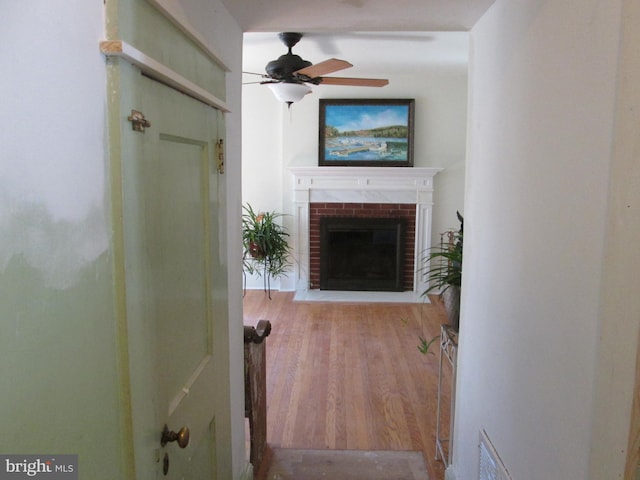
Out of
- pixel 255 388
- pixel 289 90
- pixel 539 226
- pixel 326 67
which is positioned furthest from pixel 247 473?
pixel 289 90

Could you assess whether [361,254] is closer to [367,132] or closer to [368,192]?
[368,192]

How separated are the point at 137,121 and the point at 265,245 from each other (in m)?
4.54

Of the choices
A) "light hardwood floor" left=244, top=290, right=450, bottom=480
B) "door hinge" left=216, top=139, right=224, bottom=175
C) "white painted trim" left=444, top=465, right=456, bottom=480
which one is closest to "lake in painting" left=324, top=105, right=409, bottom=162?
"light hardwood floor" left=244, top=290, right=450, bottom=480

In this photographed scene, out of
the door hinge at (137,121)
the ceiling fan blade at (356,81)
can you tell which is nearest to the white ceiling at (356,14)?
the door hinge at (137,121)

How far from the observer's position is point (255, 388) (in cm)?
235

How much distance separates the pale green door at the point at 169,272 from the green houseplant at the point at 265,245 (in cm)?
389

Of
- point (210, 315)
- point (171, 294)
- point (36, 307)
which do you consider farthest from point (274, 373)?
point (36, 307)

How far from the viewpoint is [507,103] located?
153 centimetres

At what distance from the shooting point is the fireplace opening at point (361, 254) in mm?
5672

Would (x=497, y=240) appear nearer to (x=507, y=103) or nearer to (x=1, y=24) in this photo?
(x=507, y=103)

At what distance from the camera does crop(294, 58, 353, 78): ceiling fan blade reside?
273 cm

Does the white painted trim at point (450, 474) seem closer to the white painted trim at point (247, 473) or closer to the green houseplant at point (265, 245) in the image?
the white painted trim at point (247, 473)

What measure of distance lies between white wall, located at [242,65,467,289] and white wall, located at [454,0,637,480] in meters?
3.72

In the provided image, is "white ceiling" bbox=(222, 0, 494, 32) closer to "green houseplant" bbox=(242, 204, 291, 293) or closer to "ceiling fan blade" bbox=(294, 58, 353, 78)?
"ceiling fan blade" bbox=(294, 58, 353, 78)
